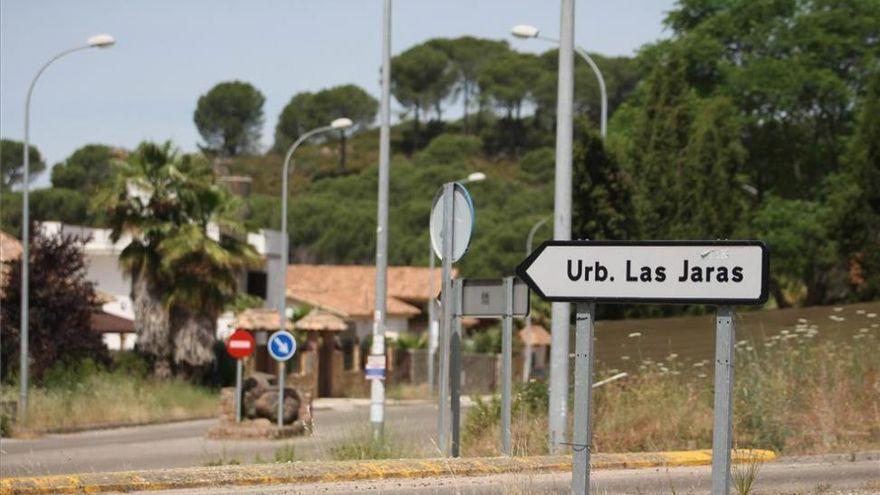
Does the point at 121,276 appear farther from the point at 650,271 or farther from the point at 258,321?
the point at 650,271

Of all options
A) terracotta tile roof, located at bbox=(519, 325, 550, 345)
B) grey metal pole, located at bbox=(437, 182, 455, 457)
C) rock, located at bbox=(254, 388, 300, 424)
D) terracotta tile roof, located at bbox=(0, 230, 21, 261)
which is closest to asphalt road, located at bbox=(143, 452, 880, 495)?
grey metal pole, located at bbox=(437, 182, 455, 457)

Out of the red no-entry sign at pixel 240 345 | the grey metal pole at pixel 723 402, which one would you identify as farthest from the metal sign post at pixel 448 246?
the red no-entry sign at pixel 240 345

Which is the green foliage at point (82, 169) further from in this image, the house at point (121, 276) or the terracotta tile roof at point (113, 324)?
the terracotta tile roof at point (113, 324)

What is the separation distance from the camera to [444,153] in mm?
144375

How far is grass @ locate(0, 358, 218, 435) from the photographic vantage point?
3553 centimetres

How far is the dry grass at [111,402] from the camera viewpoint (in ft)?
116

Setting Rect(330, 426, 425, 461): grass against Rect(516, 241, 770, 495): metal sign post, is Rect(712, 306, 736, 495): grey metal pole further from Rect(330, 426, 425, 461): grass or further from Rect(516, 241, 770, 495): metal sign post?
Rect(330, 426, 425, 461): grass

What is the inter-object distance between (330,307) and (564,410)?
50218 millimetres

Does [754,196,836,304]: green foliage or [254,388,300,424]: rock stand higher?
[754,196,836,304]: green foliage

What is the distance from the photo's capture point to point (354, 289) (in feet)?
236

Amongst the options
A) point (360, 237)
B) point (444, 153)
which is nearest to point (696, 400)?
point (360, 237)

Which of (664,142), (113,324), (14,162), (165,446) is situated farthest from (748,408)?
(14,162)

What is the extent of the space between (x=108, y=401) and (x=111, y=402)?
0.11 meters

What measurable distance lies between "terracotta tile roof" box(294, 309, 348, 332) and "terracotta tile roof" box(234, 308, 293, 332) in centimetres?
63
